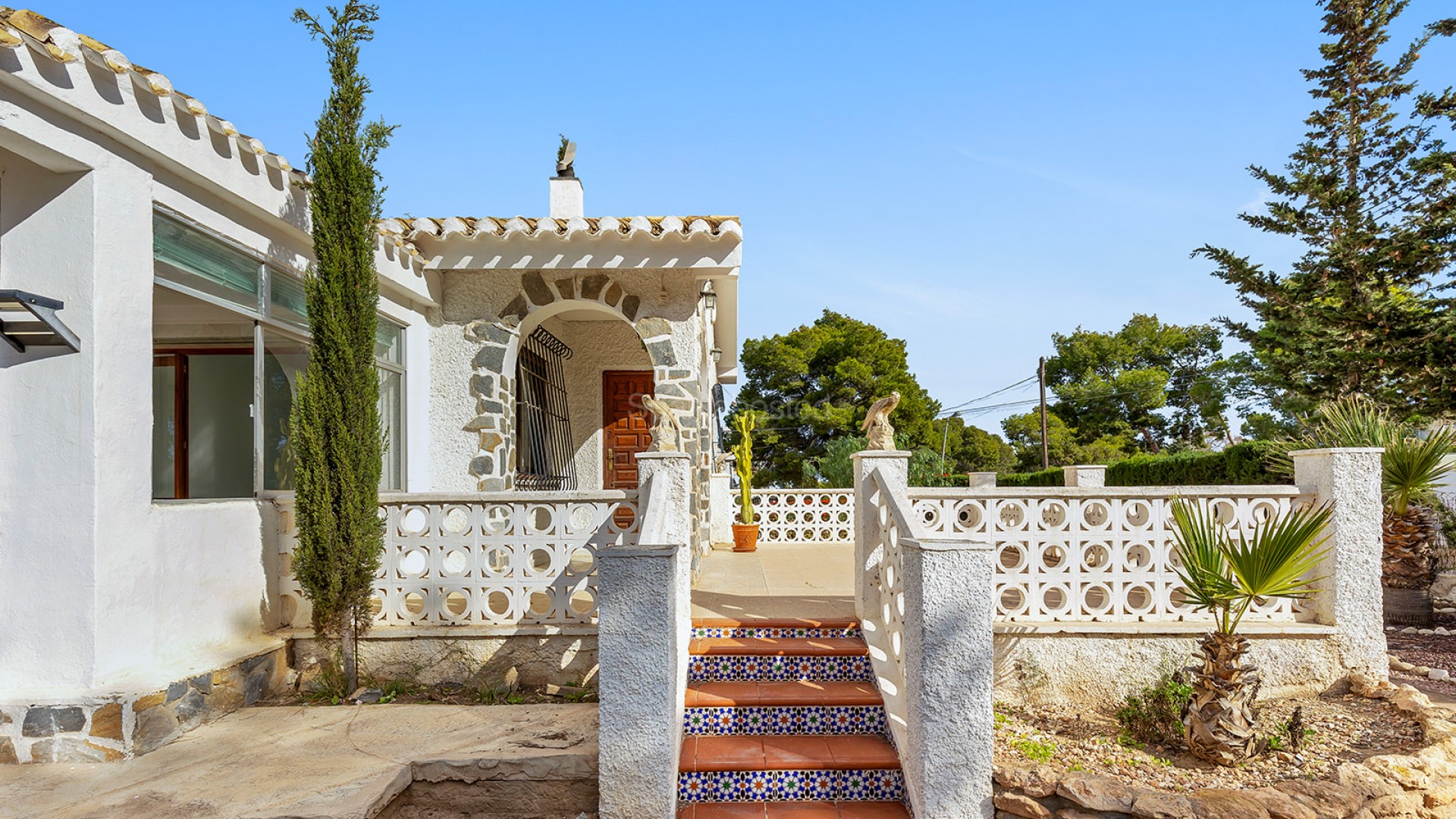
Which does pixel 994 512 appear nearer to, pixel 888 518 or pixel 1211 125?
pixel 888 518

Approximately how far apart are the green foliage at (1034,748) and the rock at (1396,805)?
131 centimetres

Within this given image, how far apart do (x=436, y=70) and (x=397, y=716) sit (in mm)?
4963

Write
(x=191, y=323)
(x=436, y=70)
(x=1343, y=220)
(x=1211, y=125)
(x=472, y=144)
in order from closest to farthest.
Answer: (x=191, y=323) → (x=436, y=70) → (x=472, y=144) → (x=1211, y=125) → (x=1343, y=220)

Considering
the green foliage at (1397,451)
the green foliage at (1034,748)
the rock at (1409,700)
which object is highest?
the green foliage at (1397,451)

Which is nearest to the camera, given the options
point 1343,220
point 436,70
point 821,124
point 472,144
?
point 436,70

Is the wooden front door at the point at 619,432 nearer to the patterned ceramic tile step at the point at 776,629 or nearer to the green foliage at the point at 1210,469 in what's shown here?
the patterned ceramic tile step at the point at 776,629

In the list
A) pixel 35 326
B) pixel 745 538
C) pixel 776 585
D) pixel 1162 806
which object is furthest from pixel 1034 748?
pixel 745 538

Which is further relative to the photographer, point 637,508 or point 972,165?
point 972,165

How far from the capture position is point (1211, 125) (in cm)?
820

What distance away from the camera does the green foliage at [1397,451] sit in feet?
20.4

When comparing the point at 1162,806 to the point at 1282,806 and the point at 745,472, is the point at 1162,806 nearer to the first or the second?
the point at 1282,806

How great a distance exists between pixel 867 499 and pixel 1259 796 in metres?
2.38

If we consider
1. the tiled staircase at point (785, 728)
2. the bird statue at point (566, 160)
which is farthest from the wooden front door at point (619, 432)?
the tiled staircase at point (785, 728)

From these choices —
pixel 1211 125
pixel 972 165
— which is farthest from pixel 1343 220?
pixel 972 165
